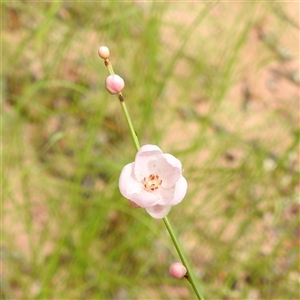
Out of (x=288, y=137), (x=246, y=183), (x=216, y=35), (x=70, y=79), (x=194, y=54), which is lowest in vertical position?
(x=246, y=183)

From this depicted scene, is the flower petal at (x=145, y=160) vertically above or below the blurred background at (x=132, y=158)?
below

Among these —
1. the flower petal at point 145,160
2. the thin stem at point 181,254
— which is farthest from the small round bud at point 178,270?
the flower petal at point 145,160

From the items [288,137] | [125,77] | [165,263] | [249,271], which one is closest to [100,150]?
[125,77]

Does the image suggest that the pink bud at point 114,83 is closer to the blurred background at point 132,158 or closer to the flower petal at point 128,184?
the flower petal at point 128,184

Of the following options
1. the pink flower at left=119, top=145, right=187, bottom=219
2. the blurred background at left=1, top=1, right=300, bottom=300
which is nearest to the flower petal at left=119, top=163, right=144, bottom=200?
the pink flower at left=119, top=145, right=187, bottom=219

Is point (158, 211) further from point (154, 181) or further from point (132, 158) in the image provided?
point (132, 158)

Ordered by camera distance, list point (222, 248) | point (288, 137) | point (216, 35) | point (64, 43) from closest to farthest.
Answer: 1. point (64, 43)
2. point (222, 248)
3. point (288, 137)
4. point (216, 35)

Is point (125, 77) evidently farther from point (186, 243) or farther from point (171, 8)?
point (186, 243)
